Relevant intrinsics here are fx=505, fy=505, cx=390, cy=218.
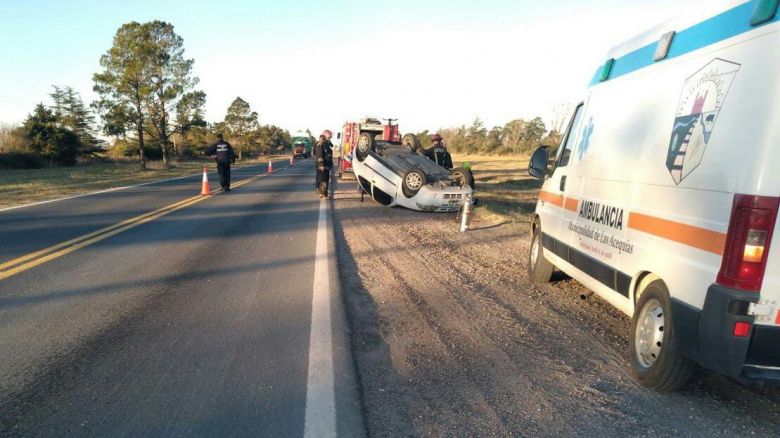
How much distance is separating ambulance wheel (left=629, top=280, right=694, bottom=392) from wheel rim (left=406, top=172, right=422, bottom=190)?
8.04 m

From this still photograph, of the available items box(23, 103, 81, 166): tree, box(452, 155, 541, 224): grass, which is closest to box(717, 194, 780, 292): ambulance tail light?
box(452, 155, 541, 224): grass

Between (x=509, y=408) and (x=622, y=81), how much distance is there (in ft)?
10.3

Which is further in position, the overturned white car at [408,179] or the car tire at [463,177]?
the car tire at [463,177]

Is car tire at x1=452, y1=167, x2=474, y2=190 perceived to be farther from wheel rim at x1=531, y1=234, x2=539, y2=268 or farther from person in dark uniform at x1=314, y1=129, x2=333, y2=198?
wheel rim at x1=531, y1=234, x2=539, y2=268

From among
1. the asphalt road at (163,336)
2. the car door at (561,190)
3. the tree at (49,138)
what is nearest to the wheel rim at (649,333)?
the car door at (561,190)

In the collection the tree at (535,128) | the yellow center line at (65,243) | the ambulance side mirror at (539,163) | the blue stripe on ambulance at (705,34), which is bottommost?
the yellow center line at (65,243)

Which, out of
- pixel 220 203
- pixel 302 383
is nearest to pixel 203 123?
pixel 220 203

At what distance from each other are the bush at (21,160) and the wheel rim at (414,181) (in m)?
33.0

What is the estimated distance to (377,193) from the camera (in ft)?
41.8

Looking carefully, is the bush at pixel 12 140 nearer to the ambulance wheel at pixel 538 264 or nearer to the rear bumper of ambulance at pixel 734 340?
the ambulance wheel at pixel 538 264

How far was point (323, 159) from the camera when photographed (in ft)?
47.6

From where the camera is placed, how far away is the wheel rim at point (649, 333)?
11.7ft

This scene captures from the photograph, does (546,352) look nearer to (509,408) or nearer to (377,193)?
(509,408)

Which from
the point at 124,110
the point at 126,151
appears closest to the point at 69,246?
the point at 124,110
